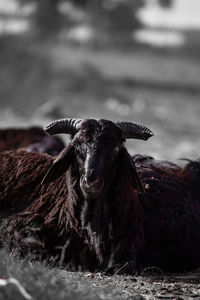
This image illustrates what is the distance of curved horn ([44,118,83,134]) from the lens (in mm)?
7656

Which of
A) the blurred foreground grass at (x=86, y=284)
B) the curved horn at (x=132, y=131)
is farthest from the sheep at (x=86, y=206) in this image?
the blurred foreground grass at (x=86, y=284)

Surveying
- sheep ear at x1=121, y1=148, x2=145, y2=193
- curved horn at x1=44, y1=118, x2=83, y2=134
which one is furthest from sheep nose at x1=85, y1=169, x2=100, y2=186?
curved horn at x1=44, y1=118, x2=83, y2=134

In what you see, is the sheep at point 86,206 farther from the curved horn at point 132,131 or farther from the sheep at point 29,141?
the sheep at point 29,141

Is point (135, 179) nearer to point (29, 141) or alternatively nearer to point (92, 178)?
point (92, 178)

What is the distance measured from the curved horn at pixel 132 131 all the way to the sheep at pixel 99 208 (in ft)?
0.04

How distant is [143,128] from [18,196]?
1749mm

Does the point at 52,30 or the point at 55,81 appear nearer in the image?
the point at 52,30

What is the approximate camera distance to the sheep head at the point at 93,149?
22.8ft

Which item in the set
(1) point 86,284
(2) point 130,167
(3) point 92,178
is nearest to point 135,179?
(2) point 130,167

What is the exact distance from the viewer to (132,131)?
7.71 m

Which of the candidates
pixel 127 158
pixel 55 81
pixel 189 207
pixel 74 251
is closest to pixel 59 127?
pixel 127 158

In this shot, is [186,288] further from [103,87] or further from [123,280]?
[103,87]

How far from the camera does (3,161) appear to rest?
8.88m

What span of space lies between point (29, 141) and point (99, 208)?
524 centimetres
